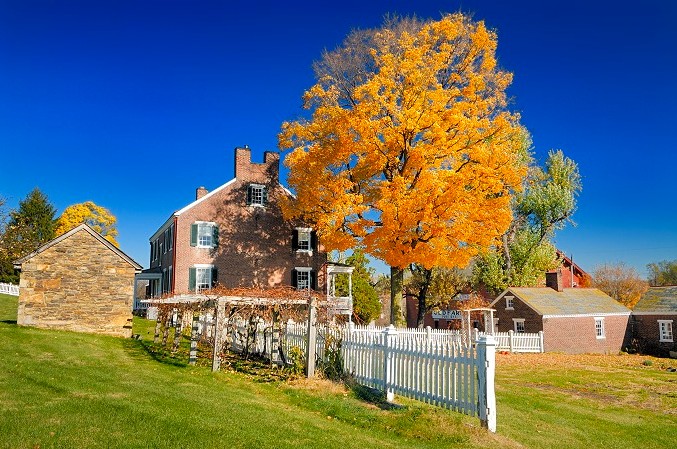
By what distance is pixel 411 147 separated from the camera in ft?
72.7

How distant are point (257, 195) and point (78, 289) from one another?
14478mm

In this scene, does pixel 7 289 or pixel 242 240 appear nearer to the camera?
pixel 242 240

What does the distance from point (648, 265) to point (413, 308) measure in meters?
65.7

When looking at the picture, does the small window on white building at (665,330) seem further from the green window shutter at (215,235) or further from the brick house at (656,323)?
the green window shutter at (215,235)

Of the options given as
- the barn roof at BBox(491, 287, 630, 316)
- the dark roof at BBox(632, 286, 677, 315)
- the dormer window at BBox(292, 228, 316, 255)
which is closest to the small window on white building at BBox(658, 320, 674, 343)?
the dark roof at BBox(632, 286, 677, 315)

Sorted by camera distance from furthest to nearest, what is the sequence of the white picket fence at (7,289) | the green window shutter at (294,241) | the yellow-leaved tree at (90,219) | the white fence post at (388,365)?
the yellow-leaved tree at (90,219)
the white picket fence at (7,289)
the green window shutter at (294,241)
the white fence post at (388,365)

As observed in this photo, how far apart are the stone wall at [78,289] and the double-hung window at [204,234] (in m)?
9.82

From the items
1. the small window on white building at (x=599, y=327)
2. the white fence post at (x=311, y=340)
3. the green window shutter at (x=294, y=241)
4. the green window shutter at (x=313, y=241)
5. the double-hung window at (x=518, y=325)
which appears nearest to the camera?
the white fence post at (x=311, y=340)

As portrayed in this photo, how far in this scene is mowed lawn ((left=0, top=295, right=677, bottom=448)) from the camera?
24.3 ft

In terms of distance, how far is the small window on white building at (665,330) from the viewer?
35406 millimetres

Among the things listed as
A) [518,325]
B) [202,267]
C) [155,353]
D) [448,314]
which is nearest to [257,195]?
[202,267]

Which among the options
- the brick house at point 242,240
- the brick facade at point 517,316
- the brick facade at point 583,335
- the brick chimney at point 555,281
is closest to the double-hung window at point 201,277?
the brick house at point 242,240

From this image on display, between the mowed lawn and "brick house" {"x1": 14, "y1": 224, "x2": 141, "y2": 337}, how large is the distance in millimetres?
4378

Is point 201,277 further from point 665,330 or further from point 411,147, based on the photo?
point 665,330
